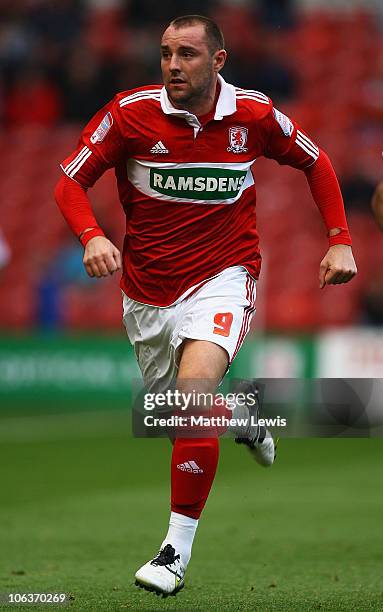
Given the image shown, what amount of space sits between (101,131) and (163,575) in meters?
2.03

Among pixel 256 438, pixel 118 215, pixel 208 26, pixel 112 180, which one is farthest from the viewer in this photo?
pixel 112 180

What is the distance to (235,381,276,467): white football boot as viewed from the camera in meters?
6.40

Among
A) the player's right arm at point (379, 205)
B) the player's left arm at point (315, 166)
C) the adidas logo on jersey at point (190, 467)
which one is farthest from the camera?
the player's right arm at point (379, 205)

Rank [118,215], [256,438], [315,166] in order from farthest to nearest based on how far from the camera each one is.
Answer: [118,215], [256,438], [315,166]

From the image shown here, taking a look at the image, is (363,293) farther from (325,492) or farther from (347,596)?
(347,596)

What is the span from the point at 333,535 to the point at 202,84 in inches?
134

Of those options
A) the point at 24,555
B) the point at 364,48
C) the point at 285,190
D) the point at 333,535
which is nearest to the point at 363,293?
the point at 285,190

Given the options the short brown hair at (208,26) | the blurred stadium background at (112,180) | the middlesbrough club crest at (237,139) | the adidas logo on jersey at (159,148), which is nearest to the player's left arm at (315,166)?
the middlesbrough club crest at (237,139)

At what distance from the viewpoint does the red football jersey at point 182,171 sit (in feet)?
19.7

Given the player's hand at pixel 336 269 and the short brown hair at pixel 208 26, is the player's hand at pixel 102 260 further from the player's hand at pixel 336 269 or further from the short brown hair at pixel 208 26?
the short brown hair at pixel 208 26

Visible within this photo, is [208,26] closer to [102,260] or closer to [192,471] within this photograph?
[102,260]

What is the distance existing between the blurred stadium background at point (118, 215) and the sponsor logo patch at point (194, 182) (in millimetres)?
4917

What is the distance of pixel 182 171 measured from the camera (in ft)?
19.8

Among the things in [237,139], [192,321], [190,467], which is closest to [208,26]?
[237,139]
